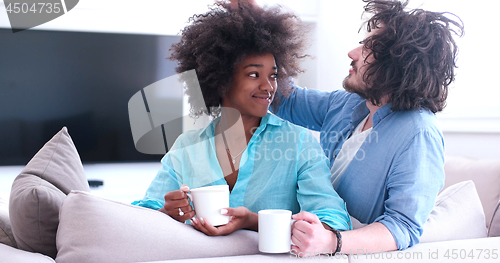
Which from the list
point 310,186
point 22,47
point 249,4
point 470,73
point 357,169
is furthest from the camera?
point 22,47

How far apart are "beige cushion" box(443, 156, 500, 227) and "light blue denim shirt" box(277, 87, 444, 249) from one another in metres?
0.70

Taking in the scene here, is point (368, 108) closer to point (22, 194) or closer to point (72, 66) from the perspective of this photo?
point (22, 194)

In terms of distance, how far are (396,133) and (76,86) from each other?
9.57 ft

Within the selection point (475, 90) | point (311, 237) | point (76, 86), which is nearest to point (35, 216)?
point (311, 237)

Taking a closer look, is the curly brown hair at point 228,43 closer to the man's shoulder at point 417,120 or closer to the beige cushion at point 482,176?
the man's shoulder at point 417,120

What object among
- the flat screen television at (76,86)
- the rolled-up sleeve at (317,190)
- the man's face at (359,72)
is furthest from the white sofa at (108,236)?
the flat screen television at (76,86)

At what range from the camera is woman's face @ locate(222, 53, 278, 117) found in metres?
1.27

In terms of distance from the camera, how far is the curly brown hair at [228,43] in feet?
4.33

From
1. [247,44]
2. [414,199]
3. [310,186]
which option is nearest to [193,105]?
[247,44]

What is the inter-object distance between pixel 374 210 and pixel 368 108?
41 cm

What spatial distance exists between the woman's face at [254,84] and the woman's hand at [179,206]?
1.30 feet

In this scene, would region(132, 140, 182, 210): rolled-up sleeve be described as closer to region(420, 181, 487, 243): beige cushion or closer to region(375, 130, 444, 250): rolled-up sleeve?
region(375, 130, 444, 250): rolled-up sleeve

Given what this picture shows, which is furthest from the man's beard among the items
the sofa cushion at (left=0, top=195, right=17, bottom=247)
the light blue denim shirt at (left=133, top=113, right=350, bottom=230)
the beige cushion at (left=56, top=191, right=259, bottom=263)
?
the sofa cushion at (left=0, top=195, right=17, bottom=247)

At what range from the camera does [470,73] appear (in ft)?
7.84
